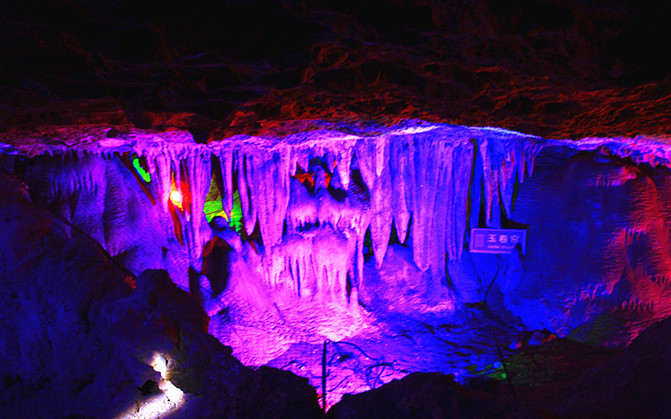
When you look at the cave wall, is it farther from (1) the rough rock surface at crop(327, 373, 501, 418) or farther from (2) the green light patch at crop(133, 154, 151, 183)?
(1) the rough rock surface at crop(327, 373, 501, 418)

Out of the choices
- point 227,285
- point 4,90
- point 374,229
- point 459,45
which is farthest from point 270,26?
point 227,285

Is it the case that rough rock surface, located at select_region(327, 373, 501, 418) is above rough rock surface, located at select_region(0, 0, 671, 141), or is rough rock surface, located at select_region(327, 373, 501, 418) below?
below

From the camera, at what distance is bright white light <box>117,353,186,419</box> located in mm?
3635

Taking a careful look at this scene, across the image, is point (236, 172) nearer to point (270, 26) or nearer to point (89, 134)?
point (89, 134)

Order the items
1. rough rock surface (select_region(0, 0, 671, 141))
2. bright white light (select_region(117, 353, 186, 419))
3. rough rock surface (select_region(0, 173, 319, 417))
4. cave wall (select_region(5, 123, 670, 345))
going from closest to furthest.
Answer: rough rock surface (select_region(0, 0, 671, 141)), bright white light (select_region(117, 353, 186, 419)), rough rock surface (select_region(0, 173, 319, 417)), cave wall (select_region(5, 123, 670, 345))

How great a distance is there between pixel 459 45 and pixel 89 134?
434 cm

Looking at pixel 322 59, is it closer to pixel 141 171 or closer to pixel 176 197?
pixel 176 197

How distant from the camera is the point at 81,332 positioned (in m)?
4.27

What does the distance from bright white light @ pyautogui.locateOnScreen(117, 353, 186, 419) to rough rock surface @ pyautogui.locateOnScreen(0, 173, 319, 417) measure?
1.0 inches

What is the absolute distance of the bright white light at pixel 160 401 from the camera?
11.9 feet

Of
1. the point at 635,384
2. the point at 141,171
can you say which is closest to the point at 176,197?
the point at 141,171

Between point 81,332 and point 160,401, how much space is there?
1.41 metres

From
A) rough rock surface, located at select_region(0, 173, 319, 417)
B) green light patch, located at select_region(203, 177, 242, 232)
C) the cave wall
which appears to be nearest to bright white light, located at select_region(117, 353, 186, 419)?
rough rock surface, located at select_region(0, 173, 319, 417)

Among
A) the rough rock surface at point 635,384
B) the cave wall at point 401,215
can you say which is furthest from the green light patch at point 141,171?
the rough rock surface at point 635,384
